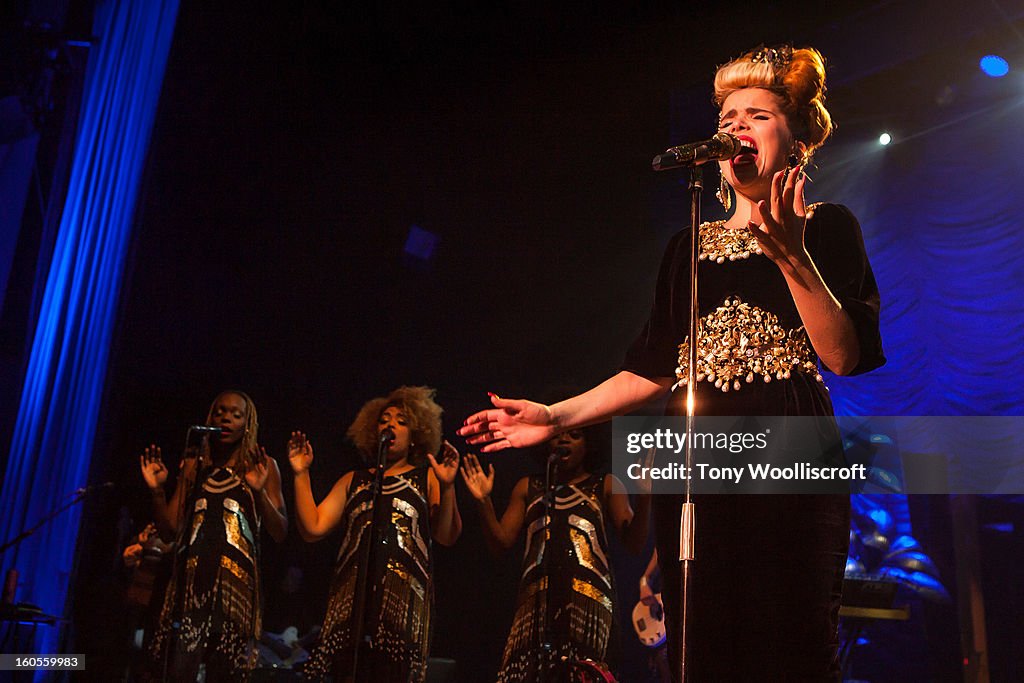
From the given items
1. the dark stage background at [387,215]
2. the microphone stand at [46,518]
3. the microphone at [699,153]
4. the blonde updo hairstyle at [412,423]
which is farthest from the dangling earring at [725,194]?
the dark stage background at [387,215]

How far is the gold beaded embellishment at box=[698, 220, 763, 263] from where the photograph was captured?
1.96 m

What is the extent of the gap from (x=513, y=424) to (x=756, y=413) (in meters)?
0.56

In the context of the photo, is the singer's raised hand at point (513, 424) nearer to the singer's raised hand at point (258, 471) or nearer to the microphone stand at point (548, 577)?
the microphone stand at point (548, 577)

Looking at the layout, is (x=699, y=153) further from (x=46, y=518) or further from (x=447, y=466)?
(x=46, y=518)

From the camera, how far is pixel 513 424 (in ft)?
6.75

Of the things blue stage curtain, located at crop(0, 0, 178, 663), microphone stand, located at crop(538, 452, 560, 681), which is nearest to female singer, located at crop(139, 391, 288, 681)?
microphone stand, located at crop(538, 452, 560, 681)

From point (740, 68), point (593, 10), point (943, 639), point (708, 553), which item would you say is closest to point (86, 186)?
point (593, 10)

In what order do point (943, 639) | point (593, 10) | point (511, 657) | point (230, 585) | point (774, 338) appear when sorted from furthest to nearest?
point (593, 10)
point (943, 639)
point (230, 585)
point (511, 657)
point (774, 338)

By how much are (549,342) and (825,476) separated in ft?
17.0

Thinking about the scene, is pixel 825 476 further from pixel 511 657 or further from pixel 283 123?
pixel 283 123

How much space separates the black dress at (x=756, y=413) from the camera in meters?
1.59

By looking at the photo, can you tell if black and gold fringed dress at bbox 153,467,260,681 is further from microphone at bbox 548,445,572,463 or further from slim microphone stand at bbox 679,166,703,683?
slim microphone stand at bbox 679,166,703,683

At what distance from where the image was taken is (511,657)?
12.7 ft

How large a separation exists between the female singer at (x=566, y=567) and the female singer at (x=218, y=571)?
135cm
